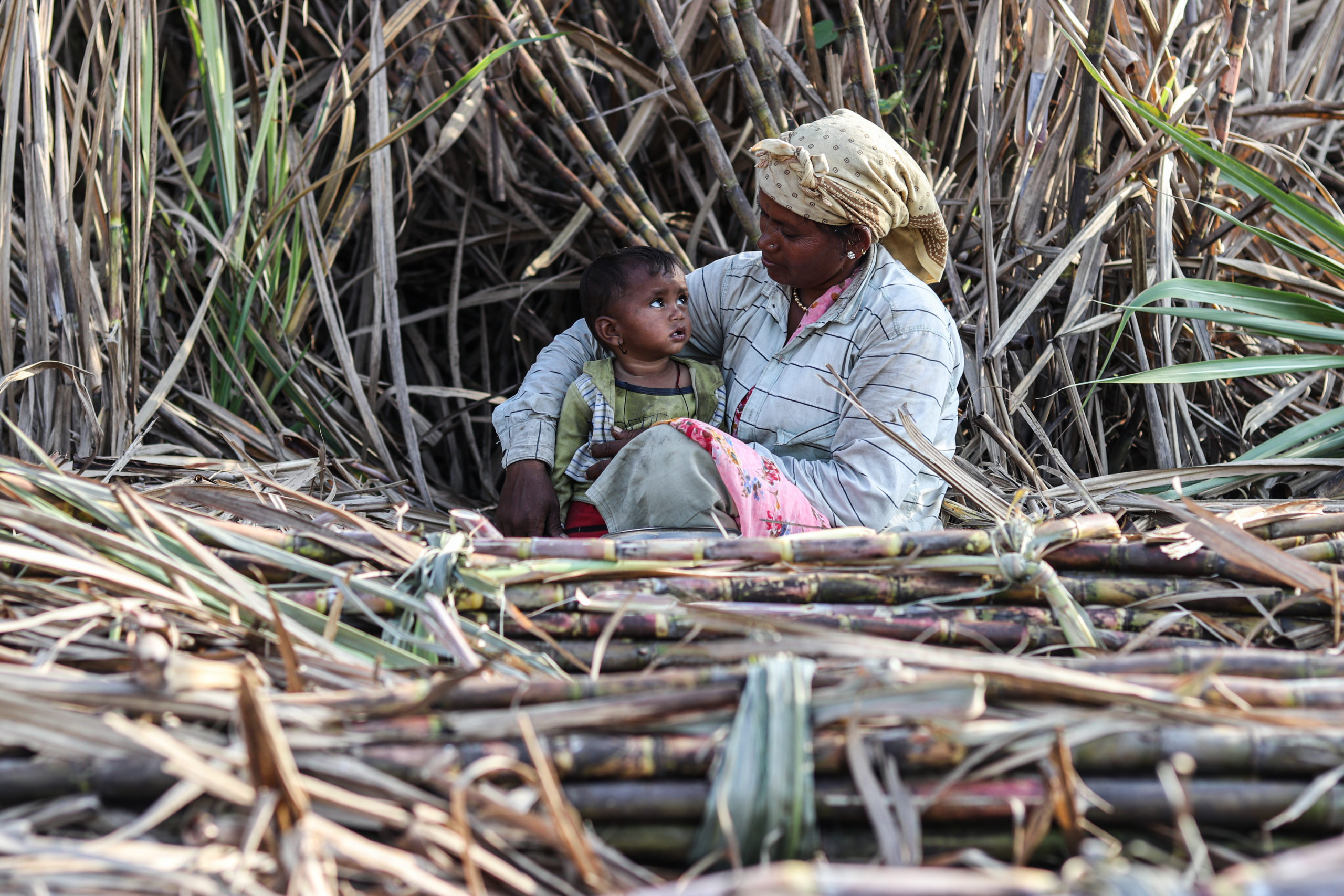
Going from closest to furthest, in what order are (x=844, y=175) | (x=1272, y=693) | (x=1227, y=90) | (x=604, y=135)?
(x=1272, y=693), (x=844, y=175), (x=1227, y=90), (x=604, y=135)

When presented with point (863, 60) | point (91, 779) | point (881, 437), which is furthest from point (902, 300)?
point (91, 779)

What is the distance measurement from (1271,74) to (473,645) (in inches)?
98.5

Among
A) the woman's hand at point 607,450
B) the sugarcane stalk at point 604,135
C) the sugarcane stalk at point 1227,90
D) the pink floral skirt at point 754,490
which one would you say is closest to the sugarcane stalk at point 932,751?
the pink floral skirt at point 754,490

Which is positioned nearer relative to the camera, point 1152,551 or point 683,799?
point 683,799

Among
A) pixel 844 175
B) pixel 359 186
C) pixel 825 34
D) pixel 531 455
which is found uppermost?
pixel 825 34

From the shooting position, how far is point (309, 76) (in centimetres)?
282

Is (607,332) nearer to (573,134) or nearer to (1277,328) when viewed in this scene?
(573,134)

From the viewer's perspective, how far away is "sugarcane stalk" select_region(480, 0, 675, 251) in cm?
245

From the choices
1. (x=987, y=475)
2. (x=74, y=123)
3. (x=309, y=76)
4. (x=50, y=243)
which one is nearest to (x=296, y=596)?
(x=50, y=243)

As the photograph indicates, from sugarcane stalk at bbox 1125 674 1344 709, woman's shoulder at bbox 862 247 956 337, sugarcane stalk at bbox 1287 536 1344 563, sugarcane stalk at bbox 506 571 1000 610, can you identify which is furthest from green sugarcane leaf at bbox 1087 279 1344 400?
sugarcane stalk at bbox 1125 674 1344 709

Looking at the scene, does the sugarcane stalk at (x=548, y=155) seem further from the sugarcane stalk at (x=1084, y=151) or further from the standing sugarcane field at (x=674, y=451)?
the sugarcane stalk at (x=1084, y=151)

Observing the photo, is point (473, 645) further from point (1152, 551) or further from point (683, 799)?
point (1152, 551)

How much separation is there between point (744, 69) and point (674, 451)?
3.22 feet

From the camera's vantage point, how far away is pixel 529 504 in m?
2.08
